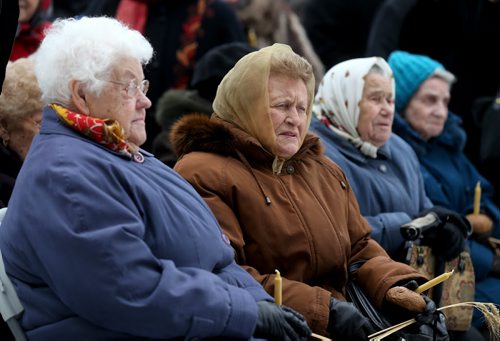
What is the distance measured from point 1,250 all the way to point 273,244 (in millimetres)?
1092

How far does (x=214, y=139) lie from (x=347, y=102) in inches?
51.7

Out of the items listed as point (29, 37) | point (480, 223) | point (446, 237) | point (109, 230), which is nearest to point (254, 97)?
point (109, 230)

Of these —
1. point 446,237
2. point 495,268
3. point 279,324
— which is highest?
point 279,324

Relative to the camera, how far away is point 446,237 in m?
4.79

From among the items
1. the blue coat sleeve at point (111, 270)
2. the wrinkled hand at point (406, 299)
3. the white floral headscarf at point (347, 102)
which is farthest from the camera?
the white floral headscarf at point (347, 102)

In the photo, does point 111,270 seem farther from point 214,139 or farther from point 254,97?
point 254,97

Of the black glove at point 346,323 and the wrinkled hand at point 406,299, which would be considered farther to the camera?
the wrinkled hand at point 406,299

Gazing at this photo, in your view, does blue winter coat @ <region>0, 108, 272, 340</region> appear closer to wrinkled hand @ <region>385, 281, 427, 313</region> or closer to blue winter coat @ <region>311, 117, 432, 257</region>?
wrinkled hand @ <region>385, 281, 427, 313</region>

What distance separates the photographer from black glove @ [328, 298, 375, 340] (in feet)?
12.0

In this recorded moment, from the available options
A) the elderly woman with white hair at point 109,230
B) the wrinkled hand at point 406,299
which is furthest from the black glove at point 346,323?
the elderly woman with white hair at point 109,230

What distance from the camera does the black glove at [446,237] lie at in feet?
15.7

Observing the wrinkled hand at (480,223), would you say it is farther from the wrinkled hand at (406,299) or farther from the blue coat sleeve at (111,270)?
the blue coat sleeve at (111,270)

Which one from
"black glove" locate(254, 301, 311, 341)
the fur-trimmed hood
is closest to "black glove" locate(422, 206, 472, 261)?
the fur-trimmed hood

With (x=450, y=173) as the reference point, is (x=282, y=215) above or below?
above
